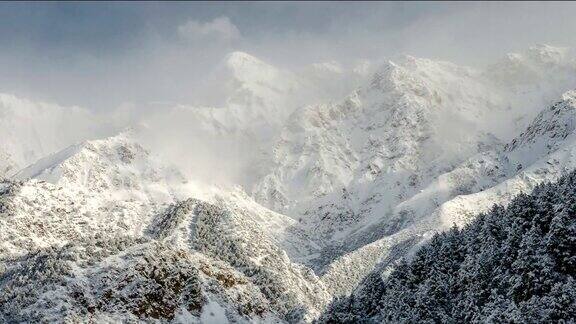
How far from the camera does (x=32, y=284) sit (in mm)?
147375

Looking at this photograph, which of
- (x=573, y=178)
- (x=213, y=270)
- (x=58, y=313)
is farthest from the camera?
(x=213, y=270)

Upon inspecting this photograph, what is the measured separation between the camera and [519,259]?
396ft

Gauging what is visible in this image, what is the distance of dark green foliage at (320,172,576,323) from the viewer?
114 m

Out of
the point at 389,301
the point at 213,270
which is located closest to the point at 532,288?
the point at 389,301

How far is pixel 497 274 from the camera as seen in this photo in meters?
126

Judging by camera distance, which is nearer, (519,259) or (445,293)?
(519,259)

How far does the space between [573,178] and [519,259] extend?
19152mm

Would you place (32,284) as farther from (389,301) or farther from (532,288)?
(532,288)

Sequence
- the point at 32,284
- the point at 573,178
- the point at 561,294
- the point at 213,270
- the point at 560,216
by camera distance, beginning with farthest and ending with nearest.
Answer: the point at 213,270 → the point at 32,284 → the point at 573,178 → the point at 560,216 → the point at 561,294

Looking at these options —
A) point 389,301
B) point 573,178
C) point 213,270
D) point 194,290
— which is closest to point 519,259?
point 573,178

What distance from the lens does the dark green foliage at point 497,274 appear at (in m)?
114

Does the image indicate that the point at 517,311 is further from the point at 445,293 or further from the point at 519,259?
the point at 445,293

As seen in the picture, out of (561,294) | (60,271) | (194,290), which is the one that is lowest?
(561,294)

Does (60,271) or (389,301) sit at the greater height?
(60,271)
